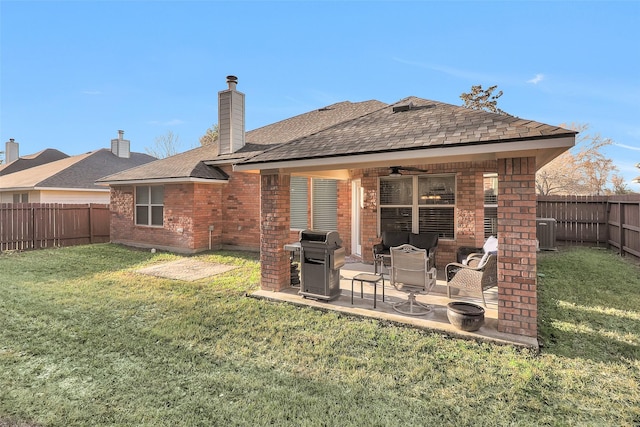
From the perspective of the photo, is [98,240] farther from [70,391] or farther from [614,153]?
[614,153]

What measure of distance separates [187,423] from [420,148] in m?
4.22

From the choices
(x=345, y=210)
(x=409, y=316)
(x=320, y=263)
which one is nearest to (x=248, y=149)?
(x=345, y=210)

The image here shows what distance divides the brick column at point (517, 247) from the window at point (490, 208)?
17.6ft

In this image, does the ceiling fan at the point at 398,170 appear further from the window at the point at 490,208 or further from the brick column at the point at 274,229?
the window at the point at 490,208

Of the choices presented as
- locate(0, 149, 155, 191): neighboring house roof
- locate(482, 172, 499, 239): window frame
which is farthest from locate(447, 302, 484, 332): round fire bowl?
locate(0, 149, 155, 191): neighboring house roof

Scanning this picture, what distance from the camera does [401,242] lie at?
789 cm

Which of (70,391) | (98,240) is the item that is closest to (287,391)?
(70,391)

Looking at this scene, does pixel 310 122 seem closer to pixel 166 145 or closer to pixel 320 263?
pixel 320 263

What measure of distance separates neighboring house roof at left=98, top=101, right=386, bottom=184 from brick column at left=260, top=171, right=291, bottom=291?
5390 mm

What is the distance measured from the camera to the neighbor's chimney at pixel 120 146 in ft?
80.3

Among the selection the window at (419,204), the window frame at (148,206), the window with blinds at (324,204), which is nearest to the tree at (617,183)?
the window at (419,204)

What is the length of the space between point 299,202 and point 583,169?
31400 millimetres

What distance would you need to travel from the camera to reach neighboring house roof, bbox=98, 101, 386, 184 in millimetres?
11539

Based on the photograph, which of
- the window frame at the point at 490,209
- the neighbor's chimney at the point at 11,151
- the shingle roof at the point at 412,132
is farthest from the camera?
the neighbor's chimney at the point at 11,151
